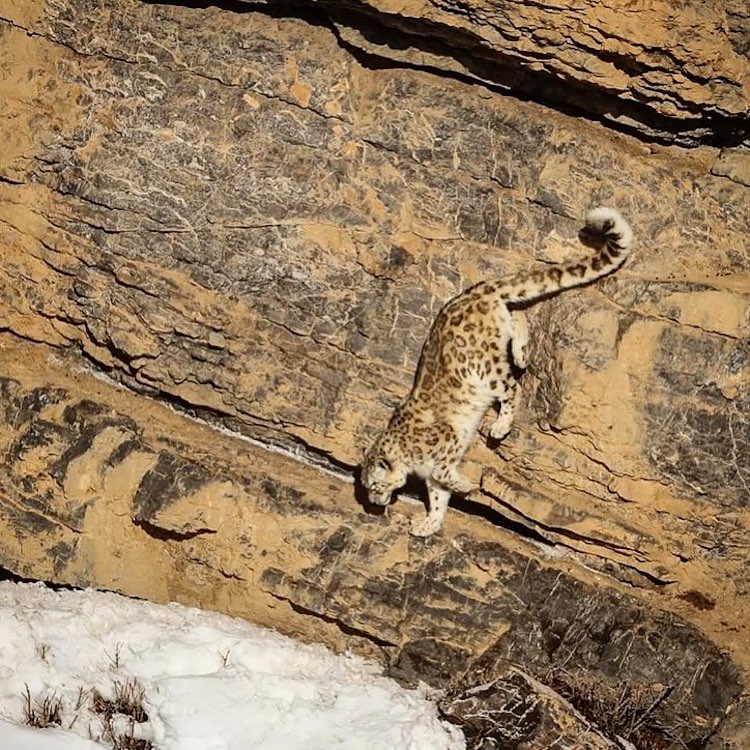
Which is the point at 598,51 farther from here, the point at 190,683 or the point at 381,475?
the point at 190,683

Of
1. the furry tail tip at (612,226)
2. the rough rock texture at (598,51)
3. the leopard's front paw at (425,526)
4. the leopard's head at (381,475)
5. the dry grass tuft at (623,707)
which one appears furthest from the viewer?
the leopard's front paw at (425,526)

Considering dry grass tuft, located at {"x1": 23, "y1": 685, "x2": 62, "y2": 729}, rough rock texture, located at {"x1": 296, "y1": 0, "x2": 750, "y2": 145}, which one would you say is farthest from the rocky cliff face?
dry grass tuft, located at {"x1": 23, "y1": 685, "x2": 62, "y2": 729}

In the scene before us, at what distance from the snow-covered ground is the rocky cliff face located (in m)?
0.22

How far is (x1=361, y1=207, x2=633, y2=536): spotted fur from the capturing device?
24.0 ft

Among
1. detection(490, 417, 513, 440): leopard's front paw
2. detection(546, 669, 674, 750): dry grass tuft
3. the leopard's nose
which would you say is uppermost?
detection(490, 417, 513, 440): leopard's front paw

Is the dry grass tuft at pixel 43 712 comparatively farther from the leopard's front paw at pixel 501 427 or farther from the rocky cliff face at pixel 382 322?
the leopard's front paw at pixel 501 427

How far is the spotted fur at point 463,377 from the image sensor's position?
7.32 m

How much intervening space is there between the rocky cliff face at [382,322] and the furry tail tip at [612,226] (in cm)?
26

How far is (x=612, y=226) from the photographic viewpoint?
7.09 metres

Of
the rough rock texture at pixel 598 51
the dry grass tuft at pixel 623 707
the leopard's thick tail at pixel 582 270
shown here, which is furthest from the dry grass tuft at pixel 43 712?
the rough rock texture at pixel 598 51

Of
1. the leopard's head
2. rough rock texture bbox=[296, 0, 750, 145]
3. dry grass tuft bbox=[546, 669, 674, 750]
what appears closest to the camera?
rough rock texture bbox=[296, 0, 750, 145]

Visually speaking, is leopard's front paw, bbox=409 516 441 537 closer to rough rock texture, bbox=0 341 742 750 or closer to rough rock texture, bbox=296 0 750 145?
rough rock texture, bbox=0 341 742 750

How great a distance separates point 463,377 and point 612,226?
1334mm

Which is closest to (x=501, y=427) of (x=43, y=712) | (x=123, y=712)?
(x=123, y=712)
